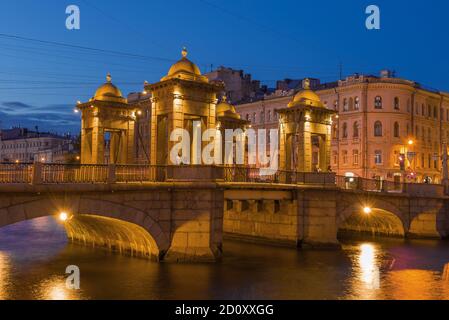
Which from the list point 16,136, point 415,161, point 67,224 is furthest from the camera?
point 16,136

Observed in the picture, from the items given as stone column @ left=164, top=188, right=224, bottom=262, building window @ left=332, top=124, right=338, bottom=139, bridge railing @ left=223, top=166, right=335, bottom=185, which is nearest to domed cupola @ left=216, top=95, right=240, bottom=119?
bridge railing @ left=223, top=166, right=335, bottom=185

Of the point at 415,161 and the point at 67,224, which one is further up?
the point at 415,161

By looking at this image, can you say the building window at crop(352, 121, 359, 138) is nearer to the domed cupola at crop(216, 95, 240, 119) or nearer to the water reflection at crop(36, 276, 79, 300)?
the domed cupola at crop(216, 95, 240, 119)

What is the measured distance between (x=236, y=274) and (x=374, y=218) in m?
22.9

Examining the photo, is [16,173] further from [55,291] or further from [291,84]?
[291,84]

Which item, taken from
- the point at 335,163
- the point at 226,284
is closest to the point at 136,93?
the point at 335,163

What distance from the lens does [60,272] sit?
25438 mm

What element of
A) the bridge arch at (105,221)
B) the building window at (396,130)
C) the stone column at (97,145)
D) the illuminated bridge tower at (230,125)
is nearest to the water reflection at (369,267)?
the bridge arch at (105,221)

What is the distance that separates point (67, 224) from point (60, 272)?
10.7m

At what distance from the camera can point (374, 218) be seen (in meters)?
45.2

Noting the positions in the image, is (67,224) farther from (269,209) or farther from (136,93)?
(136,93)

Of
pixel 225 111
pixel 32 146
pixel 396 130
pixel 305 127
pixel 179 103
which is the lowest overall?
pixel 305 127

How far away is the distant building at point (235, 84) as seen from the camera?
80.1 meters

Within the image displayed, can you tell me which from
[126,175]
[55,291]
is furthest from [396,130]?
[55,291]
